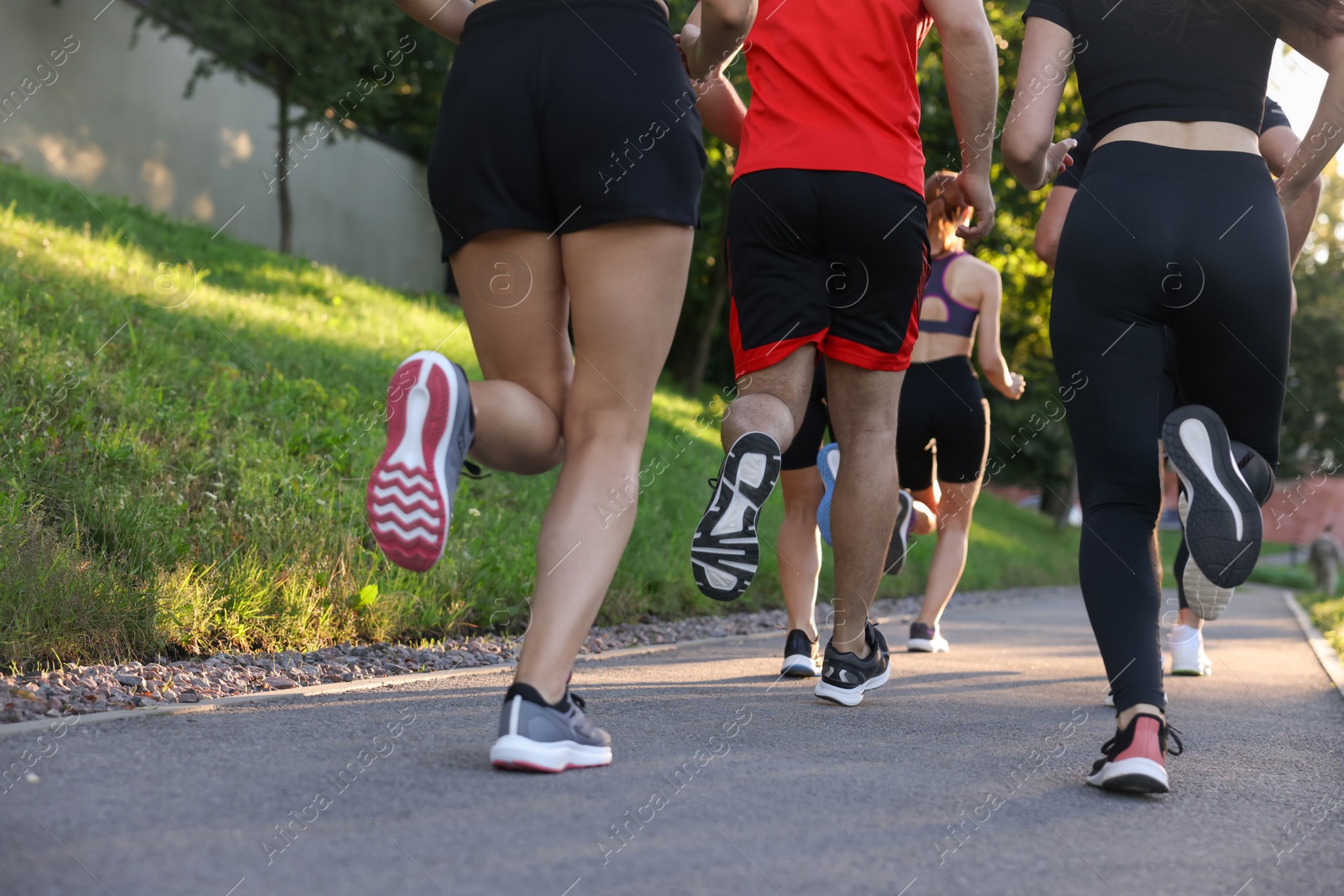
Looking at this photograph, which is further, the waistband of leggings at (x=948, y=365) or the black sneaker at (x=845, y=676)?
the waistband of leggings at (x=948, y=365)

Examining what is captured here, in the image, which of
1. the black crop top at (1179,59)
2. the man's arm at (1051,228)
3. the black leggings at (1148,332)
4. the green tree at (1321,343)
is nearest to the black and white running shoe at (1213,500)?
the black leggings at (1148,332)

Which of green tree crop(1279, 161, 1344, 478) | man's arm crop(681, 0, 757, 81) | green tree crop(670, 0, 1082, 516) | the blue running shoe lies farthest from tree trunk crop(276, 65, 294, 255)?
green tree crop(1279, 161, 1344, 478)

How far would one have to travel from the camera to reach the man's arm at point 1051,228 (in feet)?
10.4

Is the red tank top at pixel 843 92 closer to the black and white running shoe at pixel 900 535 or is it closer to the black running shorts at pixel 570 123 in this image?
the black running shorts at pixel 570 123

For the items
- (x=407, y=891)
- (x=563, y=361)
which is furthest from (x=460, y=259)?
(x=407, y=891)

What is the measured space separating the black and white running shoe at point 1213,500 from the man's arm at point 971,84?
119 centimetres

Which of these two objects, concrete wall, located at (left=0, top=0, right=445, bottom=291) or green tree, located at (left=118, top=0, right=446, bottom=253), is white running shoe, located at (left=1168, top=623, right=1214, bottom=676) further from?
concrete wall, located at (left=0, top=0, right=445, bottom=291)

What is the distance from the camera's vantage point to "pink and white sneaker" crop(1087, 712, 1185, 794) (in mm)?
2443

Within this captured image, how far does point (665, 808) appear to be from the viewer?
2098 millimetres

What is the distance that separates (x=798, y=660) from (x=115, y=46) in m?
15.9

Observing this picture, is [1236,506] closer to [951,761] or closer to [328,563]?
[951,761]

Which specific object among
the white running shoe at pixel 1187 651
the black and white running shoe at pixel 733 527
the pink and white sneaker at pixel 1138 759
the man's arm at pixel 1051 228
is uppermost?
the man's arm at pixel 1051 228

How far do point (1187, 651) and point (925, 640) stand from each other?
1143 millimetres

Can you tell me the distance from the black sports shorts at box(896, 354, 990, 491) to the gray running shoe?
3.43 metres
